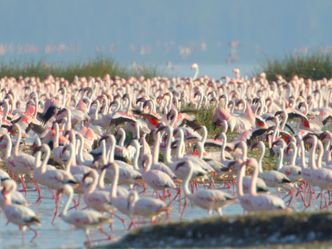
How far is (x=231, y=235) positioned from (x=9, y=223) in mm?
3545

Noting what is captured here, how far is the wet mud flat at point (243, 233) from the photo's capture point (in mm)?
11125

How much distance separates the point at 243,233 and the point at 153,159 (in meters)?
4.21

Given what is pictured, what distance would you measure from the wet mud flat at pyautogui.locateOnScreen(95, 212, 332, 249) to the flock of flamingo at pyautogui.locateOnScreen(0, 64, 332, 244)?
107 cm

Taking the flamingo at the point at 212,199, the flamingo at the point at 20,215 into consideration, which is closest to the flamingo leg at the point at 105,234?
A: the flamingo at the point at 20,215

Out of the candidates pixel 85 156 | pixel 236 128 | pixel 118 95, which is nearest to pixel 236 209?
pixel 85 156

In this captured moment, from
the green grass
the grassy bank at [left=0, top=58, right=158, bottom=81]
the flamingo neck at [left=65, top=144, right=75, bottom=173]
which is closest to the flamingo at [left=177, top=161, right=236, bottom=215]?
the flamingo neck at [left=65, top=144, right=75, bottom=173]

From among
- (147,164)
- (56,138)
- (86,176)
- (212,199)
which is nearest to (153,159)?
(147,164)

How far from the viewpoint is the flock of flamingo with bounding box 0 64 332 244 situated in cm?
1318

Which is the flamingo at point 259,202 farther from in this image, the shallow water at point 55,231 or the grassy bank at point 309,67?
the grassy bank at point 309,67

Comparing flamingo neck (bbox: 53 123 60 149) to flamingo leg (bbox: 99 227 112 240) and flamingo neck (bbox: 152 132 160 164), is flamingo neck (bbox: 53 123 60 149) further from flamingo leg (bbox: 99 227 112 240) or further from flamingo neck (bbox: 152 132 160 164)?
flamingo leg (bbox: 99 227 112 240)

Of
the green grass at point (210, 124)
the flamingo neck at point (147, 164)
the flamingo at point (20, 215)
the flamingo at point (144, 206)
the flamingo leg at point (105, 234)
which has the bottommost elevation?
the flamingo leg at point (105, 234)

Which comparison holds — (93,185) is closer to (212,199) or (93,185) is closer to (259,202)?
(212,199)

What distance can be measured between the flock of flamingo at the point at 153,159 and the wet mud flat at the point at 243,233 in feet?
3.52

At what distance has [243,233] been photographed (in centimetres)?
1128
